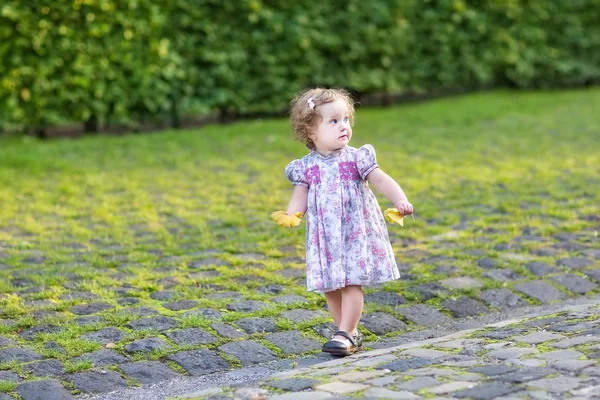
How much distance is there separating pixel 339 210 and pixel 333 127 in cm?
36

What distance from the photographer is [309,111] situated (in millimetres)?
4422

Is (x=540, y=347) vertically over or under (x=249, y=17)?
under

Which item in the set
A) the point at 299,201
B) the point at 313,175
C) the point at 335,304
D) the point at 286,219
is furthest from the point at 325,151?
the point at 335,304

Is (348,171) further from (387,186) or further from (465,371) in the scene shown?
(465,371)

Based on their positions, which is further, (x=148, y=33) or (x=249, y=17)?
(x=249, y=17)

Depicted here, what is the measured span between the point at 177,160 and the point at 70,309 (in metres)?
4.31

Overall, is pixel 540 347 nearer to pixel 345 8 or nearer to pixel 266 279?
pixel 266 279

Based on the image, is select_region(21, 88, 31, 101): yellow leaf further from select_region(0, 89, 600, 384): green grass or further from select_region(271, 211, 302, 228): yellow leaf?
select_region(271, 211, 302, 228): yellow leaf

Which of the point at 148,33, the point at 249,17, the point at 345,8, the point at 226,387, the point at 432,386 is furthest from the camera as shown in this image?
the point at 345,8

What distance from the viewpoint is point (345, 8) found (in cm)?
1224

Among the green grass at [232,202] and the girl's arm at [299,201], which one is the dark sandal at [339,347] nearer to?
the green grass at [232,202]

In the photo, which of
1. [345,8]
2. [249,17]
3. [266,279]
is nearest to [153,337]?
[266,279]

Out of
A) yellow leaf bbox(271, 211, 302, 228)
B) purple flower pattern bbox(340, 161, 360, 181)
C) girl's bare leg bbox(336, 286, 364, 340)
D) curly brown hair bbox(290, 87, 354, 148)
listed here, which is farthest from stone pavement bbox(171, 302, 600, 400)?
curly brown hair bbox(290, 87, 354, 148)

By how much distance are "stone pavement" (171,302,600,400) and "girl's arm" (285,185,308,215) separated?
68cm
